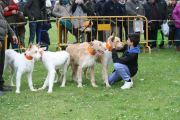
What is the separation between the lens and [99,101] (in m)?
7.72

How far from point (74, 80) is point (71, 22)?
186 inches

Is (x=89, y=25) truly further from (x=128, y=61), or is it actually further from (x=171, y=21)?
(x=128, y=61)

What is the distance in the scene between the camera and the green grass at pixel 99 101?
267 inches

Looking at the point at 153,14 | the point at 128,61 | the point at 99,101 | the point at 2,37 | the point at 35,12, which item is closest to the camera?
the point at 99,101

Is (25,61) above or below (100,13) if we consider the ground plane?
below

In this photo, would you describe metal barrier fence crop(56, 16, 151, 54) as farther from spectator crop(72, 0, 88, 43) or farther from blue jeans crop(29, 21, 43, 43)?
blue jeans crop(29, 21, 43, 43)

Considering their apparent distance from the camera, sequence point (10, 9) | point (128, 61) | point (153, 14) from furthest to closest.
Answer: point (153, 14)
point (10, 9)
point (128, 61)

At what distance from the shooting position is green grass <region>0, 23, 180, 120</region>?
6770 mm

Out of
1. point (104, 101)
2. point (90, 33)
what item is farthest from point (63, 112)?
point (90, 33)

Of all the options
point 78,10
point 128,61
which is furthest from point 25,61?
point 78,10

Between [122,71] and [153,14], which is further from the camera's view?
[153,14]

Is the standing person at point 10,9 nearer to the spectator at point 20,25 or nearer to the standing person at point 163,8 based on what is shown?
the spectator at point 20,25

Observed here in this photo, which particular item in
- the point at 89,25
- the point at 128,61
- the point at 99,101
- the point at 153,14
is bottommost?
the point at 99,101

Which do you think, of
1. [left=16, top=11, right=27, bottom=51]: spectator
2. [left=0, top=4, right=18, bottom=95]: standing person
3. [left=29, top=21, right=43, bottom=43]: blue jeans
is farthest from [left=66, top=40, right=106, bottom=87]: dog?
[left=29, top=21, right=43, bottom=43]: blue jeans
